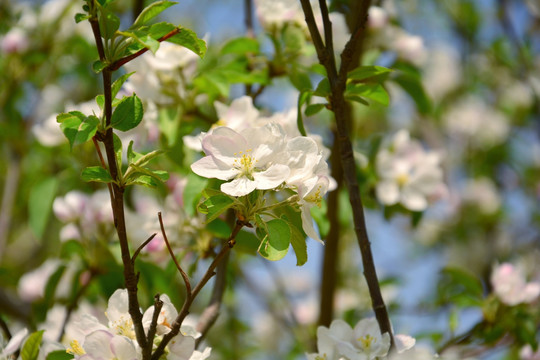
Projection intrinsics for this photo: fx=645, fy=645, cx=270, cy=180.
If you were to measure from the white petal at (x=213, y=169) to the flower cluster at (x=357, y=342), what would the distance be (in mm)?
313

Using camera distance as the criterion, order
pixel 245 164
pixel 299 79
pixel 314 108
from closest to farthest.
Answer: pixel 245 164 < pixel 314 108 < pixel 299 79

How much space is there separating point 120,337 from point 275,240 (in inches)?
9.9

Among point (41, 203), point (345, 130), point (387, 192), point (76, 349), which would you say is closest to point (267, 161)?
point (345, 130)

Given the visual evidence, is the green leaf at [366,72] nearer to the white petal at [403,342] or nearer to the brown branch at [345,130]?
the brown branch at [345,130]

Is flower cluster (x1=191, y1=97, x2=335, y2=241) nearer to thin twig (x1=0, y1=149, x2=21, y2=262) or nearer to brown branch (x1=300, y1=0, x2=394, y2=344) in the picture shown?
brown branch (x1=300, y1=0, x2=394, y2=344)

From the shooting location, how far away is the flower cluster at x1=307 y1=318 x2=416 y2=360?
3.23ft

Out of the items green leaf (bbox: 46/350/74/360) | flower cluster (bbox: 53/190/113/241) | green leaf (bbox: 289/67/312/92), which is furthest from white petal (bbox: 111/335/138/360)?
flower cluster (bbox: 53/190/113/241)

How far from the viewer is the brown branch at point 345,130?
103cm

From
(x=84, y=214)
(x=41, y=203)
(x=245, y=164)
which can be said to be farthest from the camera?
(x=41, y=203)

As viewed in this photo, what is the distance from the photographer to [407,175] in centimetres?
176

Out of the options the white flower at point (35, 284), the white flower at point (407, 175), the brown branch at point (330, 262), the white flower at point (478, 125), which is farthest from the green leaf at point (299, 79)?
the white flower at point (478, 125)

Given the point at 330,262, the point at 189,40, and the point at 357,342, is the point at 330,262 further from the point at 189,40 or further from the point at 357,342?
the point at 189,40

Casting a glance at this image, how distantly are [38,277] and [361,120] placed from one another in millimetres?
1925

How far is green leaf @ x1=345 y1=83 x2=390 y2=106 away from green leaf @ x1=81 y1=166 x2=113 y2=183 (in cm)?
46
